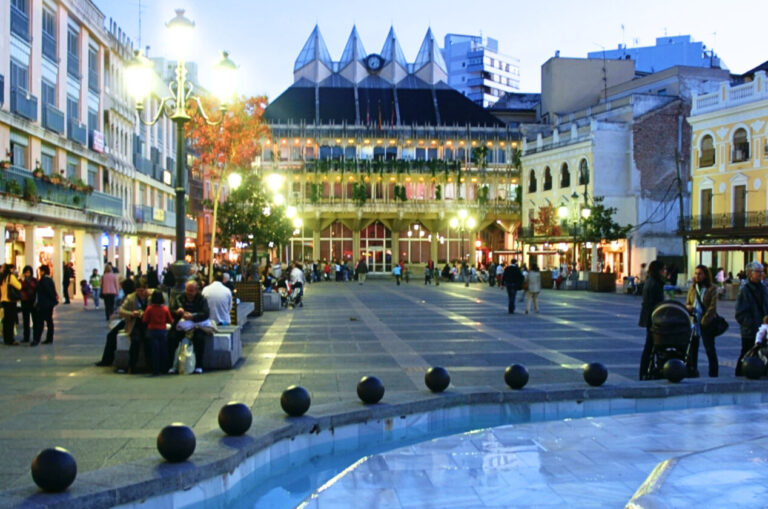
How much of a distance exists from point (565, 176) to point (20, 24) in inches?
1496

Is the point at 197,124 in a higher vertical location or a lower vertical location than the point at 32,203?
Result: higher

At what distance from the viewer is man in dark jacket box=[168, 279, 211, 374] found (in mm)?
11258

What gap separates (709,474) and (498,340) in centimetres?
993

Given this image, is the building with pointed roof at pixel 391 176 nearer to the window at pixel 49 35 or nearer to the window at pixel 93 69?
the window at pixel 93 69

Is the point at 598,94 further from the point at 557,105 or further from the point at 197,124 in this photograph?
the point at 197,124

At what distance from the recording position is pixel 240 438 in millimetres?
6844

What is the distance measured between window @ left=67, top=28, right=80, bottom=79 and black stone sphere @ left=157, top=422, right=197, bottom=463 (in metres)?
29.3

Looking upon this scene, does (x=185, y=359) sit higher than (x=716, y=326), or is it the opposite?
(x=716, y=326)

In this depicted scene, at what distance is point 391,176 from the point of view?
7244 centimetres

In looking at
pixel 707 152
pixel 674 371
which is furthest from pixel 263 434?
pixel 707 152

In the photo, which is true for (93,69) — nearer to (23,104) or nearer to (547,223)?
(23,104)

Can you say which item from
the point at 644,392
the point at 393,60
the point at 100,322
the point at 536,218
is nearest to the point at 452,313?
the point at 100,322

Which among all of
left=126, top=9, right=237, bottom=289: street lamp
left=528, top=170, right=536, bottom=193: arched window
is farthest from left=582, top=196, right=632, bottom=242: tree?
left=126, top=9, right=237, bottom=289: street lamp

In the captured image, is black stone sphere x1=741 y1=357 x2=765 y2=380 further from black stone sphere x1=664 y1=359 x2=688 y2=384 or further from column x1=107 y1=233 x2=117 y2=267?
column x1=107 y1=233 x2=117 y2=267
